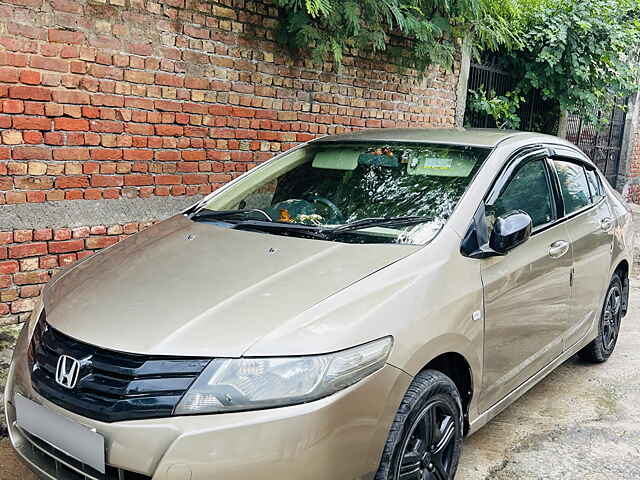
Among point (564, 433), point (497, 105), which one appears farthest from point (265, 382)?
point (497, 105)

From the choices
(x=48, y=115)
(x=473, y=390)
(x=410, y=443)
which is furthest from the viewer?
(x=48, y=115)

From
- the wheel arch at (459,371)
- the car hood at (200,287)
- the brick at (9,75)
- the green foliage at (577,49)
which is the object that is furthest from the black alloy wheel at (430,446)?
the green foliage at (577,49)

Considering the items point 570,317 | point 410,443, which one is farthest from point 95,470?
point 570,317

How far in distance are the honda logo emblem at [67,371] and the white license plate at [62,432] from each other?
108 millimetres

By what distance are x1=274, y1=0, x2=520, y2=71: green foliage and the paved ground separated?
3.19 m

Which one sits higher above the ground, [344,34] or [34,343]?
[344,34]

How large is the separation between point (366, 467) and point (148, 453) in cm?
72

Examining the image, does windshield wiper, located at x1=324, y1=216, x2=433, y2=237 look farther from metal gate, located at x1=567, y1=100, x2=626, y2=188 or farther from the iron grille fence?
metal gate, located at x1=567, y1=100, x2=626, y2=188

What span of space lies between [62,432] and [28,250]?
98.5 inches

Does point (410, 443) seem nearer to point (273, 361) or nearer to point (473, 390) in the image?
point (473, 390)

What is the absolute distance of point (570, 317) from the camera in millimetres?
A: 3715

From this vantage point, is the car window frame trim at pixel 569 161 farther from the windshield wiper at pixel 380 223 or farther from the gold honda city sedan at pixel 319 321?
the windshield wiper at pixel 380 223

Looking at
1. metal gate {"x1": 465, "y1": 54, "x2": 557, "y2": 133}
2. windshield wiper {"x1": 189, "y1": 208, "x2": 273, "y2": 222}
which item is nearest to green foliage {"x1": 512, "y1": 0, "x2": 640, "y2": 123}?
metal gate {"x1": 465, "y1": 54, "x2": 557, "y2": 133}

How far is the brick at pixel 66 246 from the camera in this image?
4.42 meters
